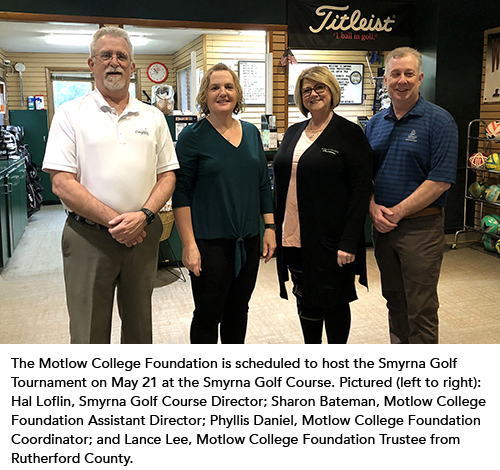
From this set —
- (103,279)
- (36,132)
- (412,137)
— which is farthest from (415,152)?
(36,132)

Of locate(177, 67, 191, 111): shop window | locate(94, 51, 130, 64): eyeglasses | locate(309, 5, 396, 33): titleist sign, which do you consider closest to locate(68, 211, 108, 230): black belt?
locate(94, 51, 130, 64): eyeglasses

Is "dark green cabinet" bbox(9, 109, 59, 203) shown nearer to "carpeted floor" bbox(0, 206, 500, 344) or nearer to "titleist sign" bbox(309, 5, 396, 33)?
"carpeted floor" bbox(0, 206, 500, 344)

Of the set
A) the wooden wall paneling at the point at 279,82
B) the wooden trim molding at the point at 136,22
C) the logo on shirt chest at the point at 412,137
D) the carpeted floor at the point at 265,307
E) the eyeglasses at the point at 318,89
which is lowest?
the carpeted floor at the point at 265,307

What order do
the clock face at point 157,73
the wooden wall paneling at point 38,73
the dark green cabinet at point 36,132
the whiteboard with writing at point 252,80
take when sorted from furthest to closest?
the wooden wall paneling at point 38,73 → the clock face at point 157,73 → the dark green cabinet at point 36,132 → the whiteboard with writing at point 252,80

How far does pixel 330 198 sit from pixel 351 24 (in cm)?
465

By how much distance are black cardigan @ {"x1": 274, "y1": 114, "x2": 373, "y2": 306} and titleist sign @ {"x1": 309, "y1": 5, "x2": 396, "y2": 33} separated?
4254mm

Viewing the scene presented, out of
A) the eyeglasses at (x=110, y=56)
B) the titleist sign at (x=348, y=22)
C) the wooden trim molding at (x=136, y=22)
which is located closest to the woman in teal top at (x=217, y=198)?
the eyeglasses at (x=110, y=56)

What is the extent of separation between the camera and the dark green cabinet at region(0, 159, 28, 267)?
511 cm

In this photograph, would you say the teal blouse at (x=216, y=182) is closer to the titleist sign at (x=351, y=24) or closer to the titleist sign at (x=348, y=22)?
the titleist sign at (x=351, y=24)

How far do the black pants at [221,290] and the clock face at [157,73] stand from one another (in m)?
8.65

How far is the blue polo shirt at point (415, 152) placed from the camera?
7.23 ft

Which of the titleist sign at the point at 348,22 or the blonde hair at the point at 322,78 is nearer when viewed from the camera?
the blonde hair at the point at 322,78
